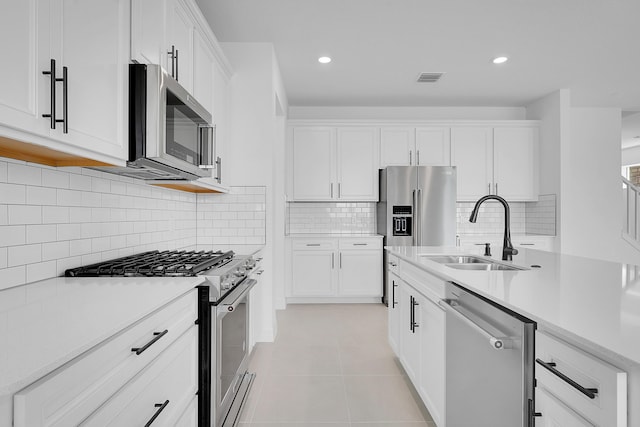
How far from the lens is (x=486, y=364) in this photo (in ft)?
4.59

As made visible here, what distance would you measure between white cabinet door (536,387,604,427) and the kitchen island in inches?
1.8

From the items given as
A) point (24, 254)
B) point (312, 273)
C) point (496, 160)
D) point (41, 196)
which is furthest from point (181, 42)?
point (496, 160)

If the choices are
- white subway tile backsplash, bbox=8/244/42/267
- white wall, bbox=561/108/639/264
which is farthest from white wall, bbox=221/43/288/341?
white wall, bbox=561/108/639/264

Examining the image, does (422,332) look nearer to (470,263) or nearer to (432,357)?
(432,357)

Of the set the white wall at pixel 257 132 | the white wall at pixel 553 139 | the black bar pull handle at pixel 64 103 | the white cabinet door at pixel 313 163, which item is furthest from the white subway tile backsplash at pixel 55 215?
the white wall at pixel 553 139

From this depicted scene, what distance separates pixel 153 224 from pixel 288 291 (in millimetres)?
2652

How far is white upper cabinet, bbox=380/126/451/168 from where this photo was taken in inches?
201

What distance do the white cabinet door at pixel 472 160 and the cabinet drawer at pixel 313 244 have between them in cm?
187

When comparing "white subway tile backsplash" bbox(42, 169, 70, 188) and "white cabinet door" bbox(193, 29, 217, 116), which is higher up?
"white cabinet door" bbox(193, 29, 217, 116)

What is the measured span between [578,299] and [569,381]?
36 cm

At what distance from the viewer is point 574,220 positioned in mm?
5004

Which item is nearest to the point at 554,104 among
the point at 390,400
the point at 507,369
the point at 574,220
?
the point at 574,220

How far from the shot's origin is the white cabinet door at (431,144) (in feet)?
16.8

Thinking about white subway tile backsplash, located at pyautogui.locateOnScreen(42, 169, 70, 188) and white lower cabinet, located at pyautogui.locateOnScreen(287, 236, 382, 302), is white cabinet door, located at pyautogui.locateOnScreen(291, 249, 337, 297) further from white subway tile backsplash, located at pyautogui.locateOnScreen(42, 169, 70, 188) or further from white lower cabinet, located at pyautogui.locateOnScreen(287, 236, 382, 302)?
white subway tile backsplash, located at pyautogui.locateOnScreen(42, 169, 70, 188)
